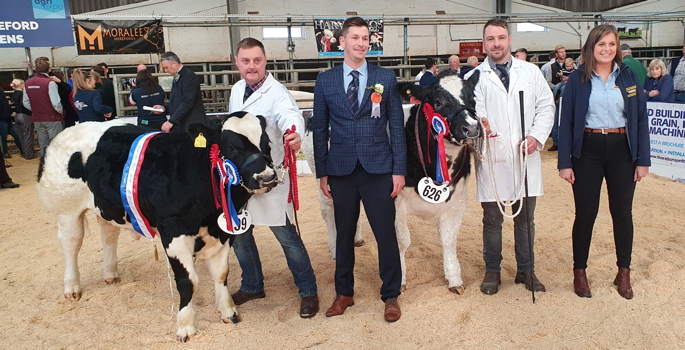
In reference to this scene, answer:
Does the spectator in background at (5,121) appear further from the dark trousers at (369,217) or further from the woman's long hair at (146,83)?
the dark trousers at (369,217)

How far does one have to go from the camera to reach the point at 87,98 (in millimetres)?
8195

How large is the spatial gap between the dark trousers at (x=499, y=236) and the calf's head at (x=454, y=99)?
74 cm

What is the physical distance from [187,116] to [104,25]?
641cm

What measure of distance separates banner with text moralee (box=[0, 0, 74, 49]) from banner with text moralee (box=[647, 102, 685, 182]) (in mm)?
10063

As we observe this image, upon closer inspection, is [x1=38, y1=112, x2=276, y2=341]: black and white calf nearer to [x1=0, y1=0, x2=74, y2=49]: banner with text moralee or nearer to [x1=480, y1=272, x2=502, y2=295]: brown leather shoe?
[x1=480, y1=272, x2=502, y2=295]: brown leather shoe

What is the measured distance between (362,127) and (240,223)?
101 centimetres

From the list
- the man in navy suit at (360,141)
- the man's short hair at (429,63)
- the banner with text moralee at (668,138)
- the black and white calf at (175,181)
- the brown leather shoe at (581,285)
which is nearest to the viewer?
the black and white calf at (175,181)

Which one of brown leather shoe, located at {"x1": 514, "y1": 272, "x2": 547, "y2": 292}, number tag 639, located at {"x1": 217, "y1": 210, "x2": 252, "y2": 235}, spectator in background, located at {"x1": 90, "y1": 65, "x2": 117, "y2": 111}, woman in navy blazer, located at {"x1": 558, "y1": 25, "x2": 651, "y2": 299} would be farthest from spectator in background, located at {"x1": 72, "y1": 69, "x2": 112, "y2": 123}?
woman in navy blazer, located at {"x1": 558, "y1": 25, "x2": 651, "y2": 299}

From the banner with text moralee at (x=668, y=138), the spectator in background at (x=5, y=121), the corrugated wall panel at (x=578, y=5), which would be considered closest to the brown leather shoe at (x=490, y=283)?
the banner with text moralee at (x=668, y=138)

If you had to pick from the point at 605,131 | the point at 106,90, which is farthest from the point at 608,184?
the point at 106,90

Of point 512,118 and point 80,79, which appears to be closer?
point 512,118

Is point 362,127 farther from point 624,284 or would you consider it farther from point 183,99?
point 183,99

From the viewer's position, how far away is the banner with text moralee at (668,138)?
7.15 m

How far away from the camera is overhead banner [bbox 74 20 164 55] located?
11141 mm
